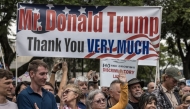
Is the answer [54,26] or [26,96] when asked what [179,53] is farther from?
[26,96]

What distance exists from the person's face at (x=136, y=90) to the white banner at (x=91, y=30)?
146 cm

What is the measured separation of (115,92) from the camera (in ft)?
20.2

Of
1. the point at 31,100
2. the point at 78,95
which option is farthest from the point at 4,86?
the point at 78,95

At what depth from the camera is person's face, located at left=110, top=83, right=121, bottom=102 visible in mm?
6125

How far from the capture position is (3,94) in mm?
4738

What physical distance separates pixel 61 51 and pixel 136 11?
155cm

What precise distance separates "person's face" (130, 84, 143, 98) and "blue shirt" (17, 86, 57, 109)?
6.85 feet

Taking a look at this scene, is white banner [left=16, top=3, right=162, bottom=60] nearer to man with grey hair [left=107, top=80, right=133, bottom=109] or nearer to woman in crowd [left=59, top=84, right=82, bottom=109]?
man with grey hair [left=107, top=80, right=133, bottom=109]

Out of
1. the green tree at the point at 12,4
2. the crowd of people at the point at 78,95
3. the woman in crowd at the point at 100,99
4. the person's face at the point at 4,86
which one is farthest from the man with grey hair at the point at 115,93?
the green tree at the point at 12,4

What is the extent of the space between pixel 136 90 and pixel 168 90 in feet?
1.77

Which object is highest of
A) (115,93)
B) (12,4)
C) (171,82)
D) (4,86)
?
(4,86)

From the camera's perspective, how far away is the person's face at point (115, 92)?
6125 millimetres

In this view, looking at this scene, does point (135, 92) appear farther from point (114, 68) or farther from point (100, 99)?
point (114, 68)

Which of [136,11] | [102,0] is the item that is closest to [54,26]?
[136,11]
